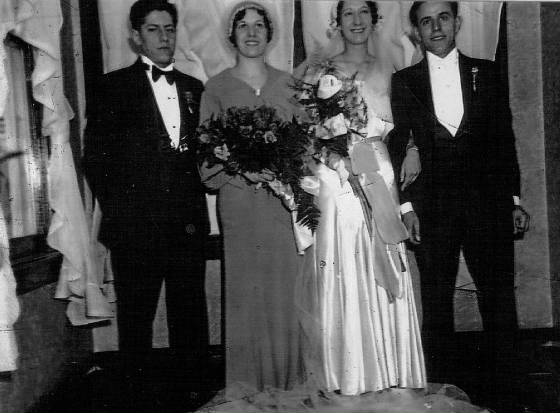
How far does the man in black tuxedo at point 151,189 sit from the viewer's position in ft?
12.5

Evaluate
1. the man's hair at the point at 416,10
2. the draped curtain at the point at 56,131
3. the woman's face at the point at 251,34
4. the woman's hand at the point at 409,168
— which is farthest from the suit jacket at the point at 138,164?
the man's hair at the point at 416,10

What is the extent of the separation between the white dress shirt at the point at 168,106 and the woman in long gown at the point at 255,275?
0.15m

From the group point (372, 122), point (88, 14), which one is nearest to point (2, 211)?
point (88, 14)

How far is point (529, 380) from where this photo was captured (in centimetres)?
394

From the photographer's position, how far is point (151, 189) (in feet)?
12.6

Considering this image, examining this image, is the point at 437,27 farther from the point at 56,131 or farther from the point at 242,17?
the point at 56,131

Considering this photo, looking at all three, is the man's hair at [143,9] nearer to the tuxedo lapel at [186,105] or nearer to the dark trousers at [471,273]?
the tuxedo lapel at [186,105]

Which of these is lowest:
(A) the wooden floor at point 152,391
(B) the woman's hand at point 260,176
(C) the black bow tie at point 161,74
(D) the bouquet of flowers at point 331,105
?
(A) the wooden floor at point 152,391

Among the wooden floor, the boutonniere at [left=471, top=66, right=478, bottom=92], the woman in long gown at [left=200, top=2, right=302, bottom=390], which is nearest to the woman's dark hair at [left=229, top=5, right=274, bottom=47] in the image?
the woman in long gown at [left=200, top=2, right=302, bottom=390]

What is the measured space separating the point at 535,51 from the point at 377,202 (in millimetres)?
1242

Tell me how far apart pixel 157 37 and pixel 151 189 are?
0.85 m

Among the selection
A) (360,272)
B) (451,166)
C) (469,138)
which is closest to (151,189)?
(360,272)

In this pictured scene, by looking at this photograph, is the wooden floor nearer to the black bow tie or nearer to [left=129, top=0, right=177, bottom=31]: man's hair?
the black bow tie

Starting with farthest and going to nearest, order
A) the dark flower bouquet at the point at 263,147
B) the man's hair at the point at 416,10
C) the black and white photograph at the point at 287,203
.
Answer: the man's hair at the point at 416,10, the black and white photograph at the point at 287,203, the dark flower bouquet at the point at 263,147
